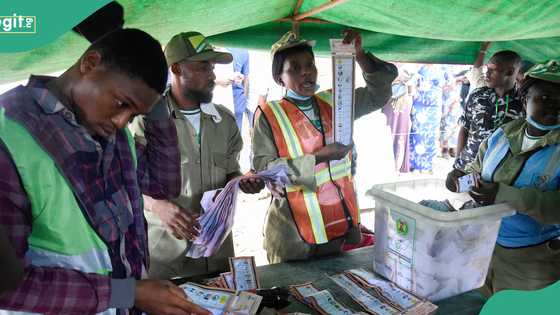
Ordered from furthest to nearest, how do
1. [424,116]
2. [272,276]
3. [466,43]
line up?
1. [424,116]
2. [466,43]
3. [272,276]

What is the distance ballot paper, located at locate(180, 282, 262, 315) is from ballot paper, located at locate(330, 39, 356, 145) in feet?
3.36

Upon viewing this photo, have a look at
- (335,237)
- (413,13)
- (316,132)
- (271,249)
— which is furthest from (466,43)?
(271,249)

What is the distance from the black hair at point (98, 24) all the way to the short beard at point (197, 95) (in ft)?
2.85

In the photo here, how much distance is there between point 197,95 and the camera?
229 cm

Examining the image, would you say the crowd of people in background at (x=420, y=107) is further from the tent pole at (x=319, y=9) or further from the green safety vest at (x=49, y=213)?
the green safety vest at (x=49, y=213)

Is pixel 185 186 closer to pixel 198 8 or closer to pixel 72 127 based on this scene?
pixel 198 8

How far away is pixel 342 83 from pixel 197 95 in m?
0.90

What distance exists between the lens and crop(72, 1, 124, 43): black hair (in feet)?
4.04

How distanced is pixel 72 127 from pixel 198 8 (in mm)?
1361

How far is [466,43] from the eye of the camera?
153 inches

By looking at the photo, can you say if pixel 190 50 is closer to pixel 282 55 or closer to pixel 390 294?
pixel 282 55

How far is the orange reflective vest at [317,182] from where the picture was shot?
7.49ft

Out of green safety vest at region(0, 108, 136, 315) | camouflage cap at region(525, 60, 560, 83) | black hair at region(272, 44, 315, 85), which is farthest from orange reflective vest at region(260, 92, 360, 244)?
green safety vest at region(0, 108, 136, 315)

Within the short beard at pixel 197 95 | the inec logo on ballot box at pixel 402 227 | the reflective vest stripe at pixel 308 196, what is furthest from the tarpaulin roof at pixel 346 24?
the inec logo on ballot box at pixel 402 227
